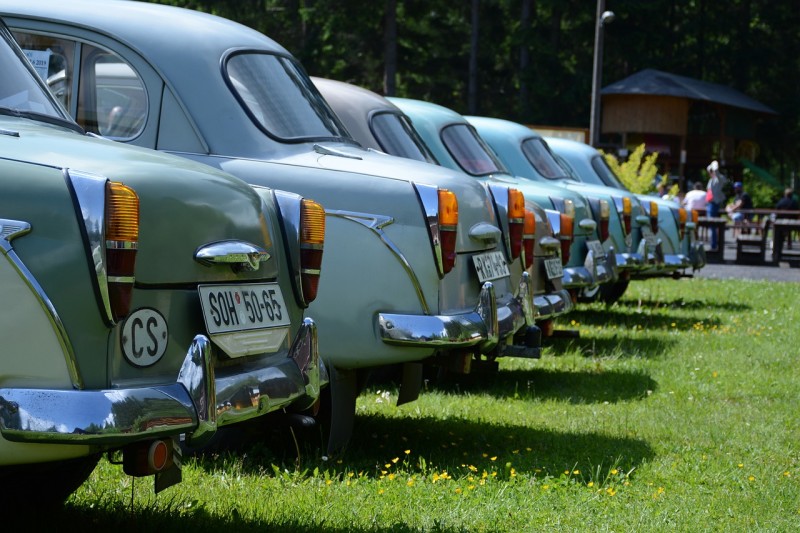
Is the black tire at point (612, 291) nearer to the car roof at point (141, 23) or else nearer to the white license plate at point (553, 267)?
the white license plate at point (553, 267)

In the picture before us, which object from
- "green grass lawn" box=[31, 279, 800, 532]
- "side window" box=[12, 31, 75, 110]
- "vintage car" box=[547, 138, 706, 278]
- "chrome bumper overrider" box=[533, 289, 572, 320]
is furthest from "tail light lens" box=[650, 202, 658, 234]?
"side window" box=[12, 31, 75, 110]

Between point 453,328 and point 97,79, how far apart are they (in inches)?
83.3

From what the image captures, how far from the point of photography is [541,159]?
13820mm

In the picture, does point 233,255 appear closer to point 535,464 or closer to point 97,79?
point 97,79

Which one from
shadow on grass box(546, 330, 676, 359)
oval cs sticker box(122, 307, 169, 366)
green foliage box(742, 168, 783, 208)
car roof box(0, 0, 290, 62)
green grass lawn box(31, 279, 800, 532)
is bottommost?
green foliage box(742, 168, 783, 208)

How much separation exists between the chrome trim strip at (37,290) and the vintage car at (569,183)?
9.86m

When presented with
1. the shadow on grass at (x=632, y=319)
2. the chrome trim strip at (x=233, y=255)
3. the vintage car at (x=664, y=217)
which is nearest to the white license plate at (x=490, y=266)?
A: the chrome trim strip at (x=233, y=255)

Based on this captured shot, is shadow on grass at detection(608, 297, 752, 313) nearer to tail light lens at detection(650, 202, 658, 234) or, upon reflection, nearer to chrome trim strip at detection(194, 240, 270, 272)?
tail light lens at detection(650, 202, 658, 234)

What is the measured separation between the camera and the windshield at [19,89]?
4.49 metres

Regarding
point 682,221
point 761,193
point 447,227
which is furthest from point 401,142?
point 761,193

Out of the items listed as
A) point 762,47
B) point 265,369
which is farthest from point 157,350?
point 762,47

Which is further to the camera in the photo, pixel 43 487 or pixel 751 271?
pixel 751 271

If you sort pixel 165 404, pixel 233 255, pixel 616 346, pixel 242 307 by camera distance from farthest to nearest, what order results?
1. pixel 616 346
2. pixel 242 307
3. pixel 233 255
4. pixel 165 404

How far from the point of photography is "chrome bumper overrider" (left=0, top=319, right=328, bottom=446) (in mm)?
3221
